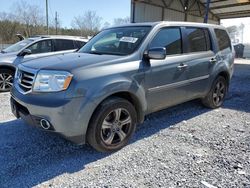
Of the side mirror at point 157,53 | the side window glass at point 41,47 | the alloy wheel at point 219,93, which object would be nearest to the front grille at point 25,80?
the side mirror at point 157,53

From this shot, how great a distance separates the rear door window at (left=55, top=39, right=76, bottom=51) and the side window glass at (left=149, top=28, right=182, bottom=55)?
4714 mm

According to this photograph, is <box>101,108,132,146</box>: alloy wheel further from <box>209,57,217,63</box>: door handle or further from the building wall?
the building wall

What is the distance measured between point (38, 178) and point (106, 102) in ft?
3.99

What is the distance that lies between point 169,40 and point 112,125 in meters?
1.78

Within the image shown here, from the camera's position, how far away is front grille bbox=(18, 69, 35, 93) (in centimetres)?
322

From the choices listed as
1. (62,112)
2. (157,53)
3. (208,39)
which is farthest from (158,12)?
(62,112)

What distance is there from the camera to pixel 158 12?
22469mm

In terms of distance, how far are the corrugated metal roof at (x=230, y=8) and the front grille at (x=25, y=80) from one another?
21.2m

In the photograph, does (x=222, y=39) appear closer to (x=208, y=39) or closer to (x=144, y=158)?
(x=208, y=39)

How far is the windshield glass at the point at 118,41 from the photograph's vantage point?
380 cm

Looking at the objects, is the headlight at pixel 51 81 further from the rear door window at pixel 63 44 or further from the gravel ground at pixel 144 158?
the rear door window at pixel 63 44

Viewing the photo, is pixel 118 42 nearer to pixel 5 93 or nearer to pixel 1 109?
pixel 1 109

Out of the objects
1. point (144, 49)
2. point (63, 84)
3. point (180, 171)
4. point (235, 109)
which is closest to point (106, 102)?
point (63, 84)

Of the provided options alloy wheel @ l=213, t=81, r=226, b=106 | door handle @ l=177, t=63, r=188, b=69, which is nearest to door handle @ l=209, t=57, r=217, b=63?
alloy wheel @ l=213, t=81, r=226, b=106
